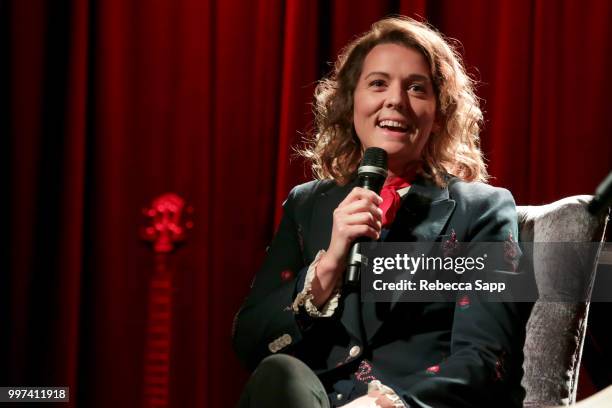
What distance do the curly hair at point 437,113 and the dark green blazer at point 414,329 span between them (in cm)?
10

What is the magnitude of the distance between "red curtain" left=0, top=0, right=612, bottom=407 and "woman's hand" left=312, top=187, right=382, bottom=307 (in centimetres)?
85

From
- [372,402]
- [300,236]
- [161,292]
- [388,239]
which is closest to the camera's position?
[372,402]

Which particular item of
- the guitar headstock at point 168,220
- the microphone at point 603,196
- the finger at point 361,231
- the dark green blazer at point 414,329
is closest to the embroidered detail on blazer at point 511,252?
the dark green blazer at point 414,329

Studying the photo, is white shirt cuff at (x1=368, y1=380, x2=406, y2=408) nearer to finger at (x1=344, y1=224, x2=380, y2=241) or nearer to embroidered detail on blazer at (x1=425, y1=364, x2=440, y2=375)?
embroidered detail on blazer at (x1=425, y1=364, x2=440, y2=375)

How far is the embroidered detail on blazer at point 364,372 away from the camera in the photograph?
1302mm

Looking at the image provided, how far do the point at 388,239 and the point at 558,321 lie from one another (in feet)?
1.20

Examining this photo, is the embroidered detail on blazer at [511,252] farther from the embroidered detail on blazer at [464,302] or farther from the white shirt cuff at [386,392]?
the white shirt cuff at [386,392]

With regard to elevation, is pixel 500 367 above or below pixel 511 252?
below

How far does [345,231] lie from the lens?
126 cm

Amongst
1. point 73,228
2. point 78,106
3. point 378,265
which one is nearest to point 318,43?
point 78,106

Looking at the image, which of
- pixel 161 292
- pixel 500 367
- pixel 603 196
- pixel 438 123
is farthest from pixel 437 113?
pixel 161 292

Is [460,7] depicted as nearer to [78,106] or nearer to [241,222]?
[241,222]

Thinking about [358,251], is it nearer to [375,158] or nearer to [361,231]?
[361,231]

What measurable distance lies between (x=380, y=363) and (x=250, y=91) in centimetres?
111
